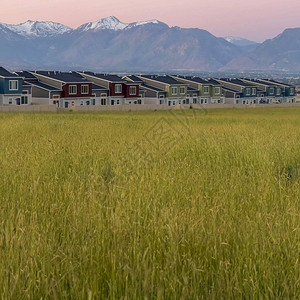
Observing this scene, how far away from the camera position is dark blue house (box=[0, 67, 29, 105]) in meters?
65.8

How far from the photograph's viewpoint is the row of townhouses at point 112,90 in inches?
2773

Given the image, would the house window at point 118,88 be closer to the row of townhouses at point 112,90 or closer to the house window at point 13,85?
the row of townhouses at point 112,90

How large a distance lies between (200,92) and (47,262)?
334ft

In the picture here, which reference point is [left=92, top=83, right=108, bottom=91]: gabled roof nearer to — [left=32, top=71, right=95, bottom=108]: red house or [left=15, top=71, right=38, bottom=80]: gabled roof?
[left=32, top=71, right=95, bottom=108]: red house

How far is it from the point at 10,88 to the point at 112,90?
2292 cm

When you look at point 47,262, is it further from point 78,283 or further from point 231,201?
point 231,201

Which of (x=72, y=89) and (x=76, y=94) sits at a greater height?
(x=72, y=89)

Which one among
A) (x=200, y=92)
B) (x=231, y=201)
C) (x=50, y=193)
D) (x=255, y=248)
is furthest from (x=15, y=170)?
(x=200, y=92)

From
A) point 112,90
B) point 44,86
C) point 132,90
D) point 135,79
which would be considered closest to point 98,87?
point 112,90

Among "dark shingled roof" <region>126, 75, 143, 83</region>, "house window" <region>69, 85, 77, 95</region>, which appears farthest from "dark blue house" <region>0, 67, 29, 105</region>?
"dark shingled roof" <region>126, 75, 143, 83</region>

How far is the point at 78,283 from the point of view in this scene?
3291mm

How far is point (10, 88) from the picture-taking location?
6644 centimetres

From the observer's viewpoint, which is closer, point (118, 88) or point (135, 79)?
point (118, 88)

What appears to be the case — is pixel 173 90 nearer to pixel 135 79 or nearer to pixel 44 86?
pixel 135 79
